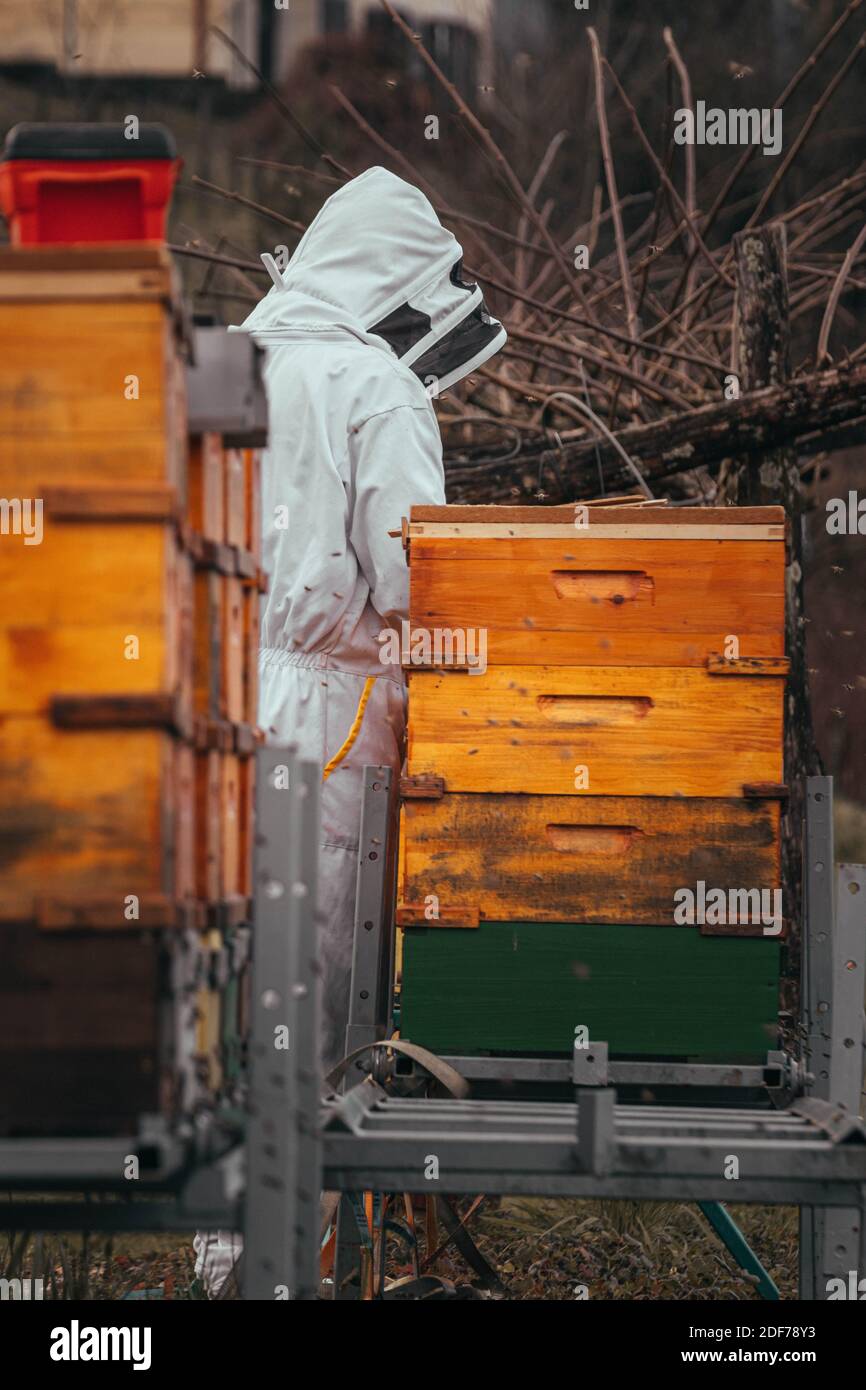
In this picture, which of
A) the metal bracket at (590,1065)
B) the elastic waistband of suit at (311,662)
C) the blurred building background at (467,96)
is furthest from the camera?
the blurred building background at (467,96)

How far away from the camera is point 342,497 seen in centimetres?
341

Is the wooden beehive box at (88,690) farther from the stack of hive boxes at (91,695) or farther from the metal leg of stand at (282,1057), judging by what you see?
the metal leg of stand at (282,1057)

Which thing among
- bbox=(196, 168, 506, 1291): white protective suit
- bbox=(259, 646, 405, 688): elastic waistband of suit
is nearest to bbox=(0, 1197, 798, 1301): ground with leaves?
bbox=(196, 168, 506, 1291): white protective suit

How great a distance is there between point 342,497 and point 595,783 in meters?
1.00

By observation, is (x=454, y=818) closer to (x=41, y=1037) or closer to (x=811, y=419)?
(x=41, y=1037)

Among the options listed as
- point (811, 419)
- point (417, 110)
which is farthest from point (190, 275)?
point (811, 419)

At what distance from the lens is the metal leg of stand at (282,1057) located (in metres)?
1.88

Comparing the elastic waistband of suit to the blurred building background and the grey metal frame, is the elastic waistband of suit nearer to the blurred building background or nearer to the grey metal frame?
the grey metal frame

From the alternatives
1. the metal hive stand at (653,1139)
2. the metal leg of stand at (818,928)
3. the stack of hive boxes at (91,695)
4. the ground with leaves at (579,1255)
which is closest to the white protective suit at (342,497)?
the ground with leaves at (579,1255)

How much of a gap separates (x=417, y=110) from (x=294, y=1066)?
12198 millimetres

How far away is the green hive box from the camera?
2.73m

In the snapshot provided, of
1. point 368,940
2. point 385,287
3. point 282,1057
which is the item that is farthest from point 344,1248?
point 385,287

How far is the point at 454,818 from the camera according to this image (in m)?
2.75

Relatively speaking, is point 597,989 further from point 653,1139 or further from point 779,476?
point 779,476
